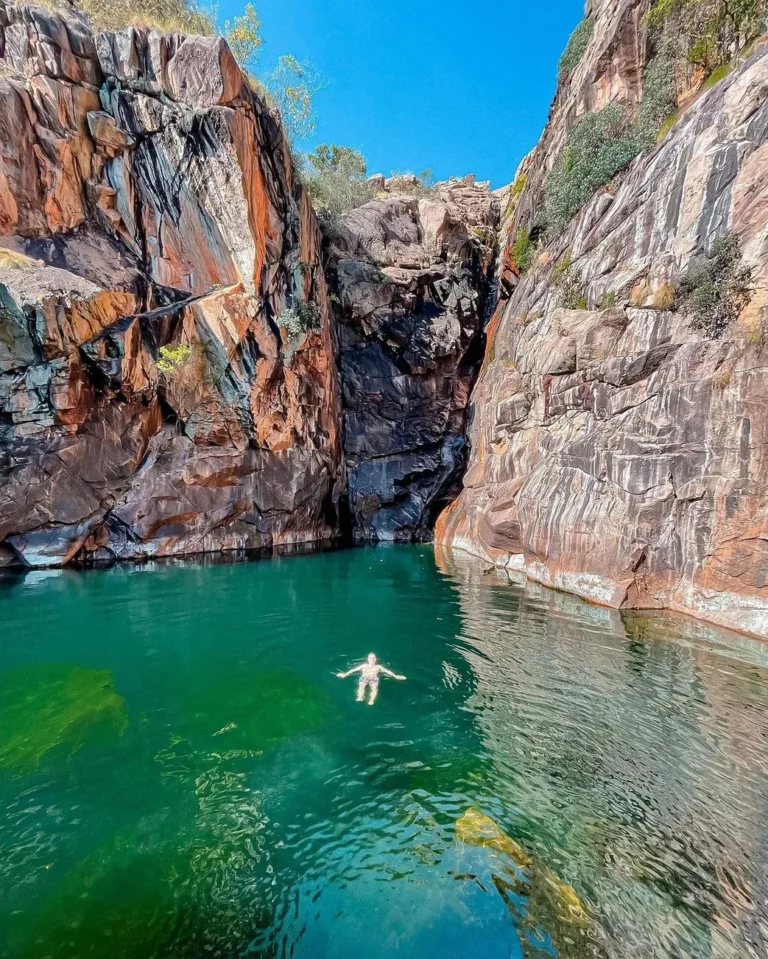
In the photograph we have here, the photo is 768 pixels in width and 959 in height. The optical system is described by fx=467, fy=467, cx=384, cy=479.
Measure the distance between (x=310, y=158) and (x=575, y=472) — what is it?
146ft

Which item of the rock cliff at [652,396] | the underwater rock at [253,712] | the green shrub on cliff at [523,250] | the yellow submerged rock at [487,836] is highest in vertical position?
the green shrub on cliff at [523,250]

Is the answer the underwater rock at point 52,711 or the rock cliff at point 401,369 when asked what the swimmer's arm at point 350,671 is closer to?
the underwater rock at point 52,711

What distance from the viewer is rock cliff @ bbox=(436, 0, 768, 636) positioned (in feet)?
38.6

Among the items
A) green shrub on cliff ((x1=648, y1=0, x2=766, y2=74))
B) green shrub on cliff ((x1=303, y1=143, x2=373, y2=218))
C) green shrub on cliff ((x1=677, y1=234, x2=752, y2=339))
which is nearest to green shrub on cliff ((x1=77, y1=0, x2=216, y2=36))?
green shrub on cliff ((x1=303, y1=143, x2=373, y2=218))

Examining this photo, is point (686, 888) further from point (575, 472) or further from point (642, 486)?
point (575, 472)

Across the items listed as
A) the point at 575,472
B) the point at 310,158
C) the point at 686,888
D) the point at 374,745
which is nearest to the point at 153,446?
the point at 575,472

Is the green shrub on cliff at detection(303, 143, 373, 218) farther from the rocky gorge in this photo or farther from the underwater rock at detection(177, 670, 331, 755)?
the underwater rock at detection(177, 670, 331, 755)

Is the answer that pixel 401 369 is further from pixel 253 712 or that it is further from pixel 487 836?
pixel 487 836

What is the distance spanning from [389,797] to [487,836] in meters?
1.24

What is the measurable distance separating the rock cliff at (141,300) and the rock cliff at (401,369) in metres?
6.29

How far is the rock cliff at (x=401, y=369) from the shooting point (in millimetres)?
33438

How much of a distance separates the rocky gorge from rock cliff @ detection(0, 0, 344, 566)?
0.38 feet

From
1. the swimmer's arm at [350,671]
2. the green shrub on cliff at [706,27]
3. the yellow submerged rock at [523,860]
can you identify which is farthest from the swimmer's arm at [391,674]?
the green shrub on cliff at [706,27]

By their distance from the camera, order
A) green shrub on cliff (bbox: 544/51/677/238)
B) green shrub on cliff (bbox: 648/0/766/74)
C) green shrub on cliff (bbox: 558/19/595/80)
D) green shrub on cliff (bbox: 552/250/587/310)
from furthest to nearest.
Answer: green shrub on cliff (bbox: 558/19/595/80) < green shrub on cliff (bbox: 552/250/587/310) < green shrub on cliff (bbox: 544/51/677/238) < green shrub on cliff (bbox: 648/0/766/74)
